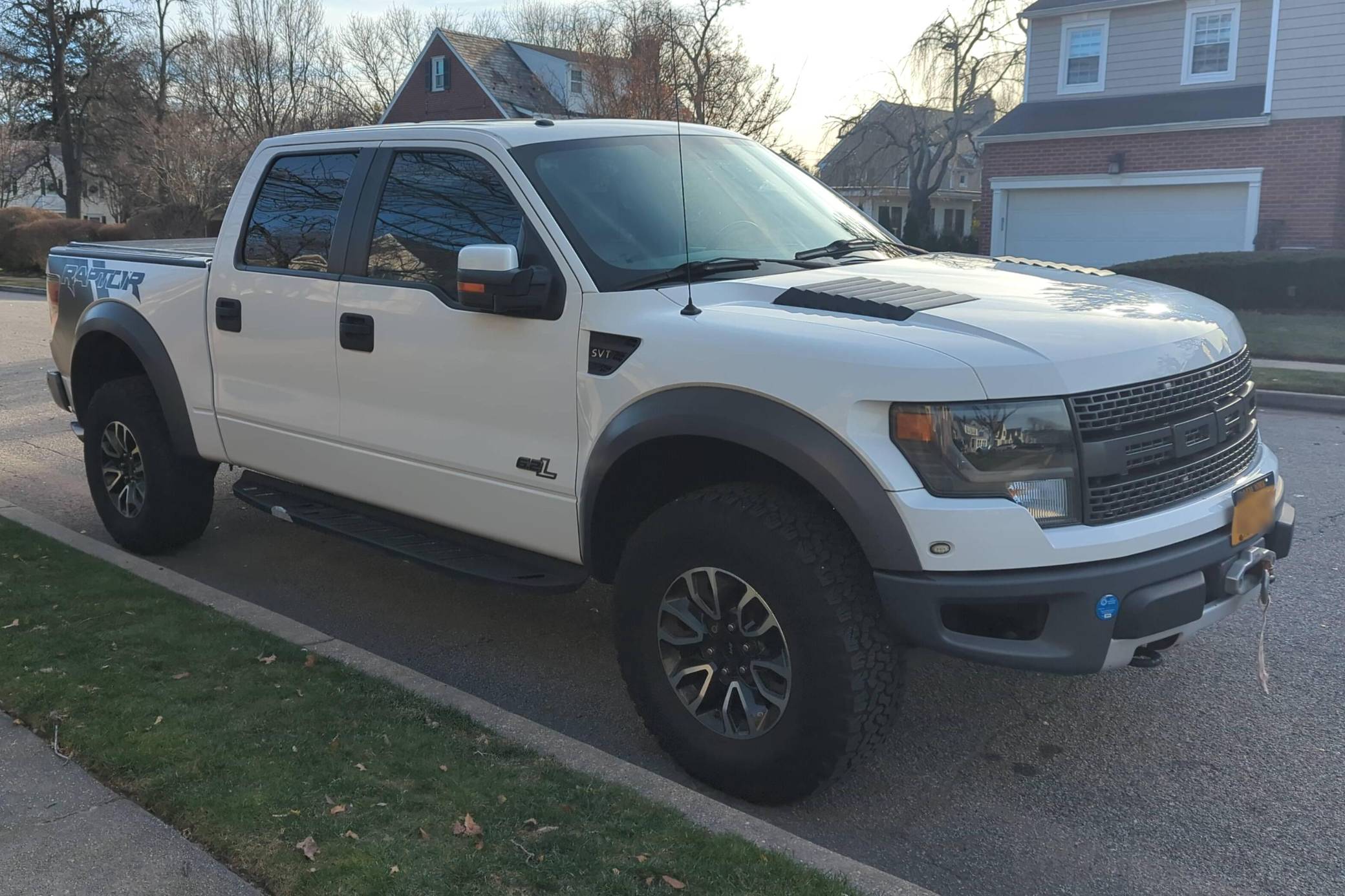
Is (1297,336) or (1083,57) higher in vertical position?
(1083,57)

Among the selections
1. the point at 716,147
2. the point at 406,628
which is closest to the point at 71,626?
the point at 406,628

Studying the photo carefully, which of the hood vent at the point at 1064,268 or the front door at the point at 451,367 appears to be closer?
the front door at the point at 451,367

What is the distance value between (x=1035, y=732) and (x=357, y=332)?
9.78 feet

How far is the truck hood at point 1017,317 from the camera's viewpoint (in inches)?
125

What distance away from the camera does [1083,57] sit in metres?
25.3

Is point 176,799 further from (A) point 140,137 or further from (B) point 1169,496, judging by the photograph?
(A) point 140,137

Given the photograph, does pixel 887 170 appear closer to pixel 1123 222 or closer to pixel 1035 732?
pixel 1123 222

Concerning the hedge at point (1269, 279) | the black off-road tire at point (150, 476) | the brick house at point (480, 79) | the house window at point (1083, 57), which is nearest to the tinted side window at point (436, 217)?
the black off-road tire at point (150, 476)

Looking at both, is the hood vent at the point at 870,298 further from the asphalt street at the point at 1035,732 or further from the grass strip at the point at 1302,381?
the grass strip at the point at 1302,381

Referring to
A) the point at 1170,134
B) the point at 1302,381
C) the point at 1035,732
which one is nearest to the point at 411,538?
the point at 1035,732

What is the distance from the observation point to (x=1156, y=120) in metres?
22.8

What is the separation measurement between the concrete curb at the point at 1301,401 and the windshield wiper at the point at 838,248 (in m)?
7.01

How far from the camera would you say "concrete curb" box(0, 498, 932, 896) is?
3.10 m

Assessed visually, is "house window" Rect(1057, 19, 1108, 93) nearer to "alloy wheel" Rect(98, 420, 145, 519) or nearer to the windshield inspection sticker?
"alloy wheel" Rect(98, 420, 145, 519)
